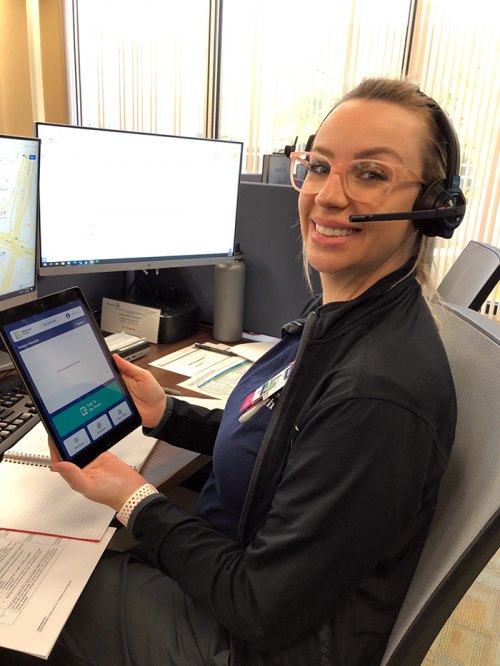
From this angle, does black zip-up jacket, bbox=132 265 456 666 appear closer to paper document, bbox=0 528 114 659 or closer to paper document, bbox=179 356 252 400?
paper document, bbox=0 528 114 659

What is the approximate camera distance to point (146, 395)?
1058 mm

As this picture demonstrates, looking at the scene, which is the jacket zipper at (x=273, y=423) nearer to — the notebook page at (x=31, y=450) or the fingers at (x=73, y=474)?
the fingers at (x=73, y=474)

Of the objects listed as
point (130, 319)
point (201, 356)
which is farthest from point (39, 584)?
point (130, 319)

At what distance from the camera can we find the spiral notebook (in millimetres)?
800

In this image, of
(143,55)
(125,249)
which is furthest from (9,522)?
(143,55)

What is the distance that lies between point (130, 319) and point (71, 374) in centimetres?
73

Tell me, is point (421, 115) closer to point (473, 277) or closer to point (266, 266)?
point (473, 277)

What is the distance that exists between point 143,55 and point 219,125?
0.89 metres

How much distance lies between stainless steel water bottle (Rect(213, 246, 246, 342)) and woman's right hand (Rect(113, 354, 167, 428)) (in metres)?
0.56

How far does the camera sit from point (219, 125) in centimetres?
430

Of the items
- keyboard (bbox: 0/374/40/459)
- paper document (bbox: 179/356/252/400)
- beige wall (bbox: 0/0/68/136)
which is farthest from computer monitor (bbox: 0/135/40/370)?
beige wall (bbox: 0/0/68/136)

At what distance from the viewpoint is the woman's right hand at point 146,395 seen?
1.04 metres

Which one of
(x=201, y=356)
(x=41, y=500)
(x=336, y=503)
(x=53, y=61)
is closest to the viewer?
(x=336, y=503)

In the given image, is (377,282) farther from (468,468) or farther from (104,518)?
(104,518)
